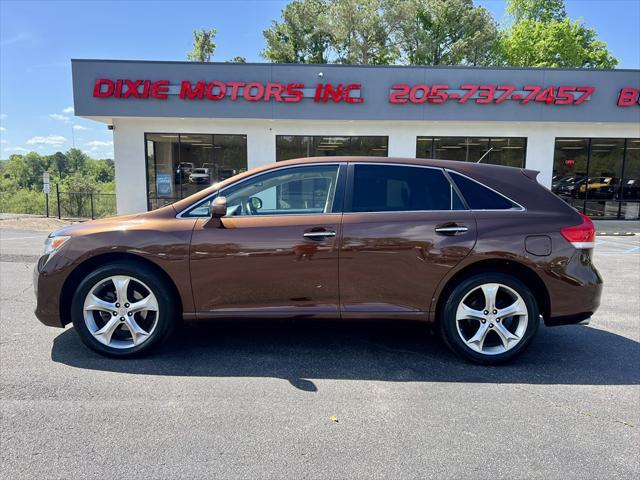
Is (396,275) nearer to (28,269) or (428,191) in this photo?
(428,191)

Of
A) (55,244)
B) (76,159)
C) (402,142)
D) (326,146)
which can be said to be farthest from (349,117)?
(76,159)

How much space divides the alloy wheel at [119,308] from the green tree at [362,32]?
38173mm

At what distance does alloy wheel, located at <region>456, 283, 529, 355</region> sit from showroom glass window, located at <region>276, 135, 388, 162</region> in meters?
12.3

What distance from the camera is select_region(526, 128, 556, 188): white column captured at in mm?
15938

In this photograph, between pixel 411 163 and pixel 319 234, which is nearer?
pixel 319 234

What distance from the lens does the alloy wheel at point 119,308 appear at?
3.77 meters

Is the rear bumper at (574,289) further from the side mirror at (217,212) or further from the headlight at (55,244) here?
the headlight at (55,244)

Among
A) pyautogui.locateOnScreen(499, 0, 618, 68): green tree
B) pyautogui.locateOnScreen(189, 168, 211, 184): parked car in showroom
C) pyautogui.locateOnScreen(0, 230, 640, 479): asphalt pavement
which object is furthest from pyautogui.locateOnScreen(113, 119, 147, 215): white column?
pyautogui.locateOnScreen(499, 0, 618, 68): green tree

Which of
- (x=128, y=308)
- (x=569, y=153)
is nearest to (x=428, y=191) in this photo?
(x=128, y=308)

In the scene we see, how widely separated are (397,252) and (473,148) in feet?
44.9

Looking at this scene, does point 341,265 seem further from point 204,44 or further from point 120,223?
point 204,44

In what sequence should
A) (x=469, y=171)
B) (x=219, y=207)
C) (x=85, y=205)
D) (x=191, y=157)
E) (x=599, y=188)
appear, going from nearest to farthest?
(x=219, y=207), (x=469, y=171), (x=191, y=157), (x=599, y=188), (x=85, y=205)

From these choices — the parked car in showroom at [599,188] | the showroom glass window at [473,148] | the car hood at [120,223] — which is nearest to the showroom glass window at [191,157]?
the showroom glass window at [473,148]

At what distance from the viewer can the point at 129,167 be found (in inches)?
617
